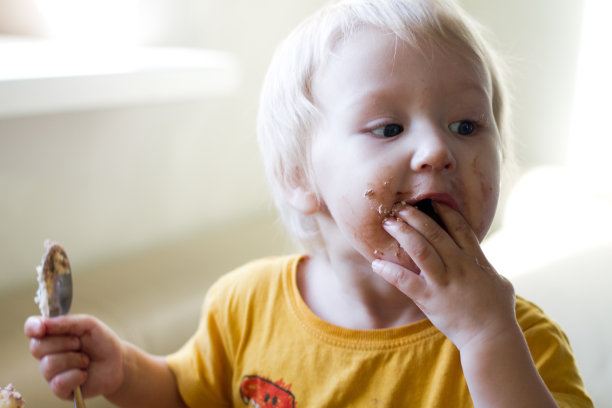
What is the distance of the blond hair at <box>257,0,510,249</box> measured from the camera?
0.67m

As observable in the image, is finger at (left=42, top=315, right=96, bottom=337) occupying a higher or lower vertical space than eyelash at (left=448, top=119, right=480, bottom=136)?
lower

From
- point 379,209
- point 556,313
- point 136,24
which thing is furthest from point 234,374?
point 136,24

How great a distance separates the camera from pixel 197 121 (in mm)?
1269

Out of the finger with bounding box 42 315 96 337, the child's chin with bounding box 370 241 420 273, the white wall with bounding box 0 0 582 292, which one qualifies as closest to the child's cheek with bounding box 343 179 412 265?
the child's chin with bounding box 370 241 420 273

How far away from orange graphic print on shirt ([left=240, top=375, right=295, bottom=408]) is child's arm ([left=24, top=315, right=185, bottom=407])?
0.36 ft

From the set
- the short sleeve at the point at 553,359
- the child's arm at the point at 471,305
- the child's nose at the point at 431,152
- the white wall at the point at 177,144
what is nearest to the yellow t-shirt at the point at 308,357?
the short sleeve at the point at 553,359

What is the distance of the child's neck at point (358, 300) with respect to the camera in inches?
29.2

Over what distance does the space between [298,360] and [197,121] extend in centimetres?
64

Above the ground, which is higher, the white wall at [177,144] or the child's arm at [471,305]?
the white wall at [177,144]

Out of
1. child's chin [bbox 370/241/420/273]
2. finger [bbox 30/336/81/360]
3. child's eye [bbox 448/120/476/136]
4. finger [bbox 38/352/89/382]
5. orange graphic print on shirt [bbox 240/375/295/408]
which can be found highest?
child's eye [bbox 448/120/476/136]

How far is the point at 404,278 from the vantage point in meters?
0.60

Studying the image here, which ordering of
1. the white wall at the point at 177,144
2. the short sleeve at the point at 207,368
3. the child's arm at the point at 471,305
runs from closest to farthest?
the child's arm at the point at 471,305 → the short sleeve at the point at 207,368 → the white wall at the point at 177,144

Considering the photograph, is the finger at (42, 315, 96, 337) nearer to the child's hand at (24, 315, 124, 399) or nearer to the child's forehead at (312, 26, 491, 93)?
the child's hand at (24, 315, 124, 399)

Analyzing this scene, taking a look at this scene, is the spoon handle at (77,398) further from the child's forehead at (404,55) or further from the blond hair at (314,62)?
the child's forehead at (404,55)
